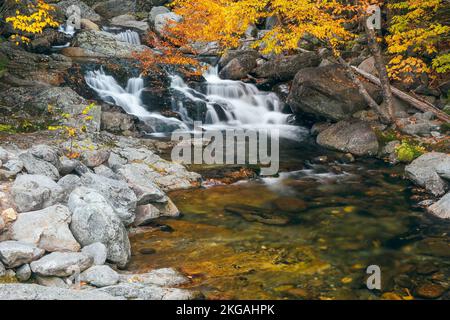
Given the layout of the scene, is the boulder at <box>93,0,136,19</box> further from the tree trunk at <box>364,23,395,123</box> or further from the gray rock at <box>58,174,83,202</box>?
the gray rock at <box>58,174,83,202</box>

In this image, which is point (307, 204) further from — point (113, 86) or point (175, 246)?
point (113, 86)

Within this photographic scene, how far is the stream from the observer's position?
21.2 ft

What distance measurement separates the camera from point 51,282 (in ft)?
18.9

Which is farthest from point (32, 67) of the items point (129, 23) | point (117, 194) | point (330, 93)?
point (129, 23)

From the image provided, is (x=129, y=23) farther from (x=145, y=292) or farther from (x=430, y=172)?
(x=145, y=292)

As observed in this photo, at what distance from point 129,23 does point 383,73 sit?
763 inches

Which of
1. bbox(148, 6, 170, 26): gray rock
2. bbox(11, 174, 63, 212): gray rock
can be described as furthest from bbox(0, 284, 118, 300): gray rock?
bbox(148, 6, 170, 26): gray rock

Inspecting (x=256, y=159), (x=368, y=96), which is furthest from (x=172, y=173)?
(x=368, y=96)

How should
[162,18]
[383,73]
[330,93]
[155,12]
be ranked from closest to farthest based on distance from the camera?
[383,73] < [330,93] < [162,18] < [155,12]

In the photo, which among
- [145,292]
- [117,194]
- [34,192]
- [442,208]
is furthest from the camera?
[442,208]

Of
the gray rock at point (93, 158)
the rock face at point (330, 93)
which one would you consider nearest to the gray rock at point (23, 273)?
the gray rock at point (93, 158)

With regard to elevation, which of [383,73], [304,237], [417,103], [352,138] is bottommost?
[304,237]

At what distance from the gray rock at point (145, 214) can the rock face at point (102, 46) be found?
561 inches

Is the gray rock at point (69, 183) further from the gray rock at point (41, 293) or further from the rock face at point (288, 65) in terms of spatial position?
the rock face at point (288, 65)
